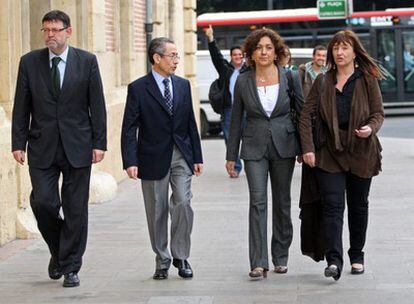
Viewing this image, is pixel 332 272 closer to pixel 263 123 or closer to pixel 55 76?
pixel 263 123

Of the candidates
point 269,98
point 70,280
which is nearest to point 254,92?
point 269,98

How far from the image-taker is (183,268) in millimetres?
8953

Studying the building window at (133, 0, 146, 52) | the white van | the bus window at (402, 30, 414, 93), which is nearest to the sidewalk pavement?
the building window at (133, 0, 146, 52)

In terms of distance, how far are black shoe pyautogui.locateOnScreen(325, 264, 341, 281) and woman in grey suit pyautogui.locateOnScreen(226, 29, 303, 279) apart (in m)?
0.49

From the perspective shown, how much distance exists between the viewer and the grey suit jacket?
8.77m

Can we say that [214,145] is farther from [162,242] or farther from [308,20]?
[162,242]

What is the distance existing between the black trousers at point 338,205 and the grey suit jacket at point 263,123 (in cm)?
30

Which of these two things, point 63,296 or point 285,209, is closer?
point 63,296

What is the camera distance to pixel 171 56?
8.90m

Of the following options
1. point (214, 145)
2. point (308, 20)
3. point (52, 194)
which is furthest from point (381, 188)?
point (308, 20)

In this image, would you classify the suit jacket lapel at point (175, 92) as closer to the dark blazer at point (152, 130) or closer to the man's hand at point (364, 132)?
the dark blazer at point (152, 130)

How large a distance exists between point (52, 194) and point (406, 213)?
16.4ft

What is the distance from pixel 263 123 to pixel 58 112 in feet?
4.68

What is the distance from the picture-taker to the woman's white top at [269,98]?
8.80 m
